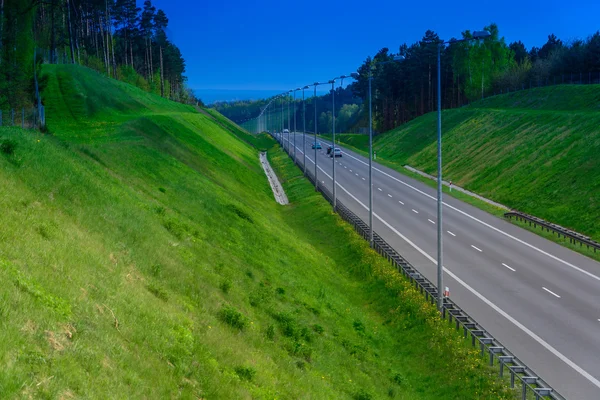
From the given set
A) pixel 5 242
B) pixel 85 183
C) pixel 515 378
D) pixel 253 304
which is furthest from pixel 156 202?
pixel 515 378

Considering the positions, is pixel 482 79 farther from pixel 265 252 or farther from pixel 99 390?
pixel 99 390

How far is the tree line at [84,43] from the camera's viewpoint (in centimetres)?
5022

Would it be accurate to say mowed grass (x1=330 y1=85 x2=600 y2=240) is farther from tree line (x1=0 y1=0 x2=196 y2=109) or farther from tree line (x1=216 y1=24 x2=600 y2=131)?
tree line (x1=0 y1=0 x2=196 y2=109)

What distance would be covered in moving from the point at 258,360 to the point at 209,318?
6.17ft

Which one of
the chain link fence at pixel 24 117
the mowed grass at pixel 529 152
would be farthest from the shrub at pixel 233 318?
the mowed grass at pixel 529 152

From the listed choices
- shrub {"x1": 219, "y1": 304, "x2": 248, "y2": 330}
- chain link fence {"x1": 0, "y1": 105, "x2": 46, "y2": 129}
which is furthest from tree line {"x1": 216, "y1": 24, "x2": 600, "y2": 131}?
shrub {"x1": 219, "y1": 304, "x2": 248, "y2": 330}

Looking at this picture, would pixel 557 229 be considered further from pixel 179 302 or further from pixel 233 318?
pixel 179 302

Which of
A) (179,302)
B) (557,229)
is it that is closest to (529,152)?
(557,229)

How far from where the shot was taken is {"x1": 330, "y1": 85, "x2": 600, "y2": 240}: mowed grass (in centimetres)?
4584

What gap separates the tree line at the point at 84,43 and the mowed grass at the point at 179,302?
18892 millimetres

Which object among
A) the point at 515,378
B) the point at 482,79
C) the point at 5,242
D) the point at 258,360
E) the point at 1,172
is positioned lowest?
the point at 515,378

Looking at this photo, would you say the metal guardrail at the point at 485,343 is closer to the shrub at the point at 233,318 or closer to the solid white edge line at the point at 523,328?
the solid white edge line at the point at 523,328

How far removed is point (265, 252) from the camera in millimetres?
30125

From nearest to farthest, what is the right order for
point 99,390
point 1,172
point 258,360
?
point 99,390 → point 258,360 → point 1,172
